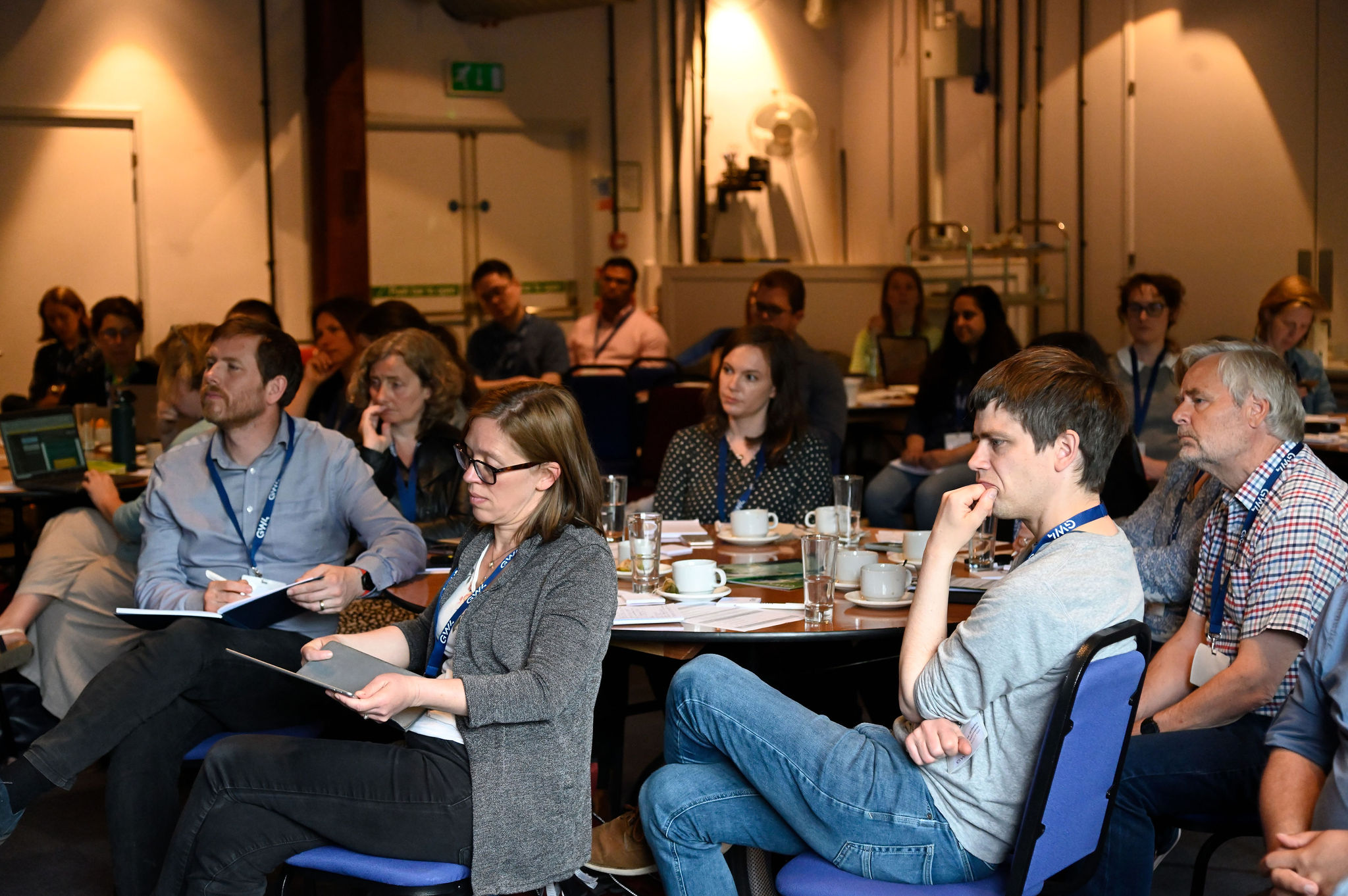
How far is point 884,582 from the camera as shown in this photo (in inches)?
106

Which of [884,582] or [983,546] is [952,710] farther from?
[983,546]

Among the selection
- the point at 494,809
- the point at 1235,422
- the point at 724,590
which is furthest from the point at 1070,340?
the point at 494,809

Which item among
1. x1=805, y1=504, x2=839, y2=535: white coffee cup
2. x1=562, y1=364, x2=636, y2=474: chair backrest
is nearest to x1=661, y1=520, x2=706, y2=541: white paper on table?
x1=805, y1=504, x2=839, y2=535: white coffee cup

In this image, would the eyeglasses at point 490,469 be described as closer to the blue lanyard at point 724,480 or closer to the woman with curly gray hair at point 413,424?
the woman with curly gray hair at point 413,424

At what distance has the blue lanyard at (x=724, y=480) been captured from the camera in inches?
153

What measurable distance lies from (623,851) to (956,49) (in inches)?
316

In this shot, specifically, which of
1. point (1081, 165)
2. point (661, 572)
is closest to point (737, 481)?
point (661, 572)

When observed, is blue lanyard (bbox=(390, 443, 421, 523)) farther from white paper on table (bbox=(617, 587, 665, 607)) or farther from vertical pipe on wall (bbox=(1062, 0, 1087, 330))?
vertical pipe on wall (bbox=(1062, 0, 1087, 330))

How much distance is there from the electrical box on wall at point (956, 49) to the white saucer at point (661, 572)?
23.7 feet

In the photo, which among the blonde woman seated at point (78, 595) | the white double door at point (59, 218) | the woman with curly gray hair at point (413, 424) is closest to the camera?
the blonde woman seated at point (78, 595)

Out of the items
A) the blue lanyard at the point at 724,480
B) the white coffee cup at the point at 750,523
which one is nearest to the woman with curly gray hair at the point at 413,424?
the blue lanyard at the point at 724,480

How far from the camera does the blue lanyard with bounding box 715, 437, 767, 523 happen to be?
12.7 ft

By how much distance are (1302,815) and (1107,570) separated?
0.46 m

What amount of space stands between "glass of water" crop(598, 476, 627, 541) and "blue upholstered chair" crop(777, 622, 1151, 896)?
1.34 meters
